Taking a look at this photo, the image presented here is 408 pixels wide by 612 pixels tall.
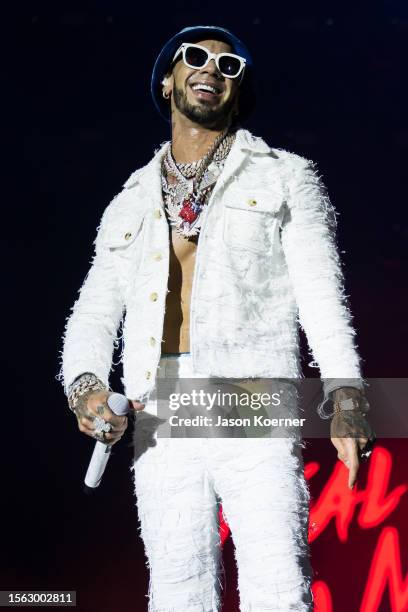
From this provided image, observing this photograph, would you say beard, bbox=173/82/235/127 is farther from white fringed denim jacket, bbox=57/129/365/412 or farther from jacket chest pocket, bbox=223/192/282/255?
jacket chest pocket, bbox=223/192/282/255

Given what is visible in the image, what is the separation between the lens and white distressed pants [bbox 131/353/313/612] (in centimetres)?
157

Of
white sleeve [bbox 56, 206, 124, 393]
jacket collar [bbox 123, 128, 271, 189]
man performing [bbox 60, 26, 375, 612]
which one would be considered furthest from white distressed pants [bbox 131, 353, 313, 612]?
jacket collar [bbox 123, 128, 271, 189]

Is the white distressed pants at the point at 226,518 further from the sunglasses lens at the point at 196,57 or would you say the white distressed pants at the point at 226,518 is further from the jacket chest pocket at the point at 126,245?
the sunglasses lens at the point at 196,57

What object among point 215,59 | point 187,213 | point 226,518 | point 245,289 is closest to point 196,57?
point 215,59

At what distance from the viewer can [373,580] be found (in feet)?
10.9

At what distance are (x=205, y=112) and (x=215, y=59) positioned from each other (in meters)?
0.15

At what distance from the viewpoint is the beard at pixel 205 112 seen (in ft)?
6.73

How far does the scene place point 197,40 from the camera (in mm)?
2148

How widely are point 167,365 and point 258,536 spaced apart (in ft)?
1.43

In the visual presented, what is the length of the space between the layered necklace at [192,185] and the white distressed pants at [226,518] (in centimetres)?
35

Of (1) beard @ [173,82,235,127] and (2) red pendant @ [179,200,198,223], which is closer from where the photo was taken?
(2) red pendant @ [179,200,198,223]

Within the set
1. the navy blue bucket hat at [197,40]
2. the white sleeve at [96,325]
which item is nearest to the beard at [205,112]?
the navy blue bucket hat at [197,40]

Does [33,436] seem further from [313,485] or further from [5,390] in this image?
[313,485]

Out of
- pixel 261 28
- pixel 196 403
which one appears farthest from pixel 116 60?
pixel 196 403
